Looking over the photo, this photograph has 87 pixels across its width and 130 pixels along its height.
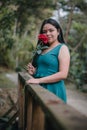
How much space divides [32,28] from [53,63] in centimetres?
2753

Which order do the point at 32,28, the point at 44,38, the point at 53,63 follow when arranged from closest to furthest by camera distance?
1. the point at 53,63
2. the point at 44,38
3. the point at 32,28

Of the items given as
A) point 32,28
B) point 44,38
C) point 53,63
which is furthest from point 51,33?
point 32,28

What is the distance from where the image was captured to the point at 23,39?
1098 inches

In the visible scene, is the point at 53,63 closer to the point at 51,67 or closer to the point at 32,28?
the point at 51,67

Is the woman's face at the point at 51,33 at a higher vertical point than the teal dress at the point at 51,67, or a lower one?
higher

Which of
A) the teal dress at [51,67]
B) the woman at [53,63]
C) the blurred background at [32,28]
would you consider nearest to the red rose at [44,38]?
the woman at [53,63]

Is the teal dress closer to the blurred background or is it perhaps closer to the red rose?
the red rose

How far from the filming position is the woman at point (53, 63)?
3.41 metres

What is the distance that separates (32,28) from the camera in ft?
101

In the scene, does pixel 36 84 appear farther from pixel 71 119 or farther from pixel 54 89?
pixel 71 119

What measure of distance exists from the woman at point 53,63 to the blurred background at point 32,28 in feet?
27.4

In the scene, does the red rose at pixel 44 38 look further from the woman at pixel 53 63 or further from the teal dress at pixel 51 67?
the teal dress at pixel 51 67

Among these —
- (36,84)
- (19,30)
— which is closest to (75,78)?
(19,30)

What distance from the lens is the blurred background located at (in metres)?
13.5
